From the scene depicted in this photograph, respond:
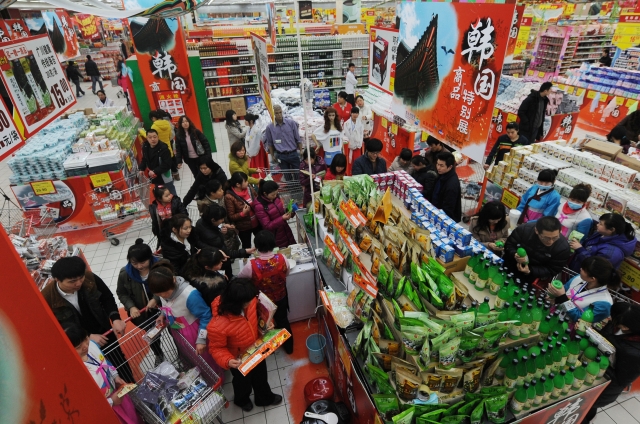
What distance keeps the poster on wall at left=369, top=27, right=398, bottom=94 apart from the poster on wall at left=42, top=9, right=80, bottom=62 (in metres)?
7.15

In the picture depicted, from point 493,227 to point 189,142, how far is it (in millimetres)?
5763

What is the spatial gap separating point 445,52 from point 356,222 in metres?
1.56

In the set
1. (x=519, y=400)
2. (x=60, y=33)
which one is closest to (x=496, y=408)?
(x=519, y=400)

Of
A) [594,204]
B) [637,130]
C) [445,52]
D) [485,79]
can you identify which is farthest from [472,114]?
[637,130]

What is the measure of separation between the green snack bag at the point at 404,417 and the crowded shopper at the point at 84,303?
2190mm

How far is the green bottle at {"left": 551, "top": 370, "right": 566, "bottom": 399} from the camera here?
7.56 ft

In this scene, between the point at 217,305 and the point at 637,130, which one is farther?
the point at 637,130

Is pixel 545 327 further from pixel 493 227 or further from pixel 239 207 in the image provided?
pixel 239 207

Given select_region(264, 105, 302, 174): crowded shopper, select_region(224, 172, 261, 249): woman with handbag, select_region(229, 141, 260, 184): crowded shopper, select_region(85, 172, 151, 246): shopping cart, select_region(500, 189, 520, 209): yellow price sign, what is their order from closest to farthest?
select_region(224, 172, 261, 249): woman with handbag < select_region(500, 189, 520, 209): yellow price sign < select_region(229, 141, 260, 184): crowded shopper < select_region(85, 172, 151, 246): shopping cart < select_region(264, 105, 302, 174): crowded shopper

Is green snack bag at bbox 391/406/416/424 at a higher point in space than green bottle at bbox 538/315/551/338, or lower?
lower

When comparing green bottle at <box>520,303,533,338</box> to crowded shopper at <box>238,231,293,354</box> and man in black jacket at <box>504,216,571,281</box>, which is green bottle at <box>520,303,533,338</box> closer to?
man in black jacket at <box>504,216,571,281</box>

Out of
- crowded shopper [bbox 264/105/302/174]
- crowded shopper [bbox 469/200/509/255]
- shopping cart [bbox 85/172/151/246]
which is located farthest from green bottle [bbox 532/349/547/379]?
shopping cart [bbox 85/172/151/246]

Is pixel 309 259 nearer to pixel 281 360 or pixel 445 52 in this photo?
pixel 281 360

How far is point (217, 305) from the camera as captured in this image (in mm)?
3000
